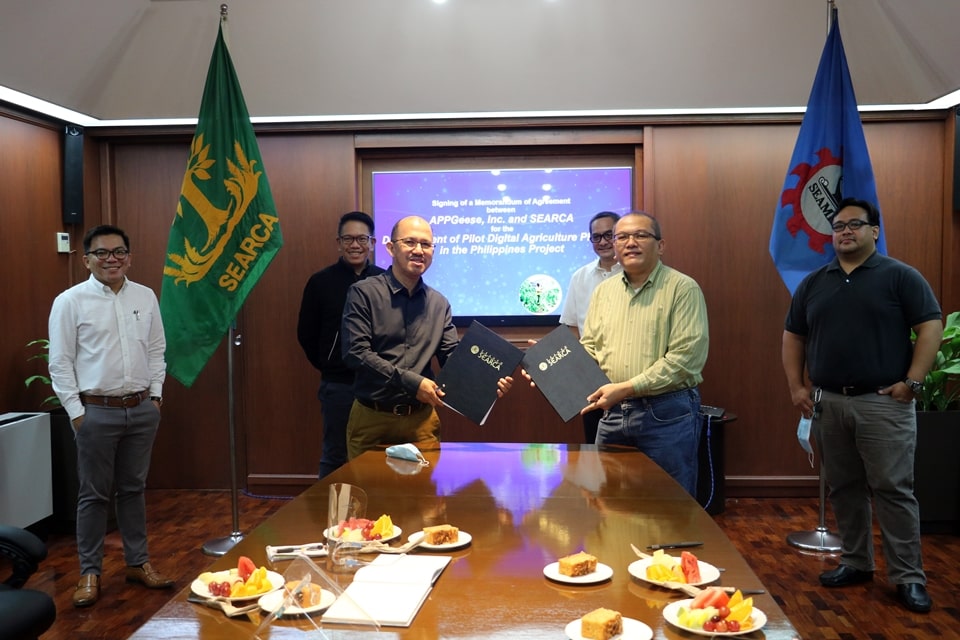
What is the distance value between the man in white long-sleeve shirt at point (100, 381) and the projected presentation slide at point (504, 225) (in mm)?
2001

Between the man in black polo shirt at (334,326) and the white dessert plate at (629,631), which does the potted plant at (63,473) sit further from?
the white dessert plate at (629,631)

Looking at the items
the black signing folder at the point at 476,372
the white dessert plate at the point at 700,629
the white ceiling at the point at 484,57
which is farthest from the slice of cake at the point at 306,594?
the white ceiling at the point at 484,57

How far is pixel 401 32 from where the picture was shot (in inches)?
196

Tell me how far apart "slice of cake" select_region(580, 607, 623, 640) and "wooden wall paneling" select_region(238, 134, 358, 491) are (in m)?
4.12

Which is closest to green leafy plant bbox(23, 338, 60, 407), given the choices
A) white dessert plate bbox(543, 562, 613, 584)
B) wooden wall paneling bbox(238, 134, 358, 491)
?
wooden wall paneling bbox(238, 134, 358, 491)

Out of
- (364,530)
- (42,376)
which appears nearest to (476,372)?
(364,530)

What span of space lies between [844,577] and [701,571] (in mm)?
2421

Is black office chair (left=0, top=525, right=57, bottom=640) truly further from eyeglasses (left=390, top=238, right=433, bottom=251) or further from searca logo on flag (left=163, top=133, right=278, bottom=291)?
searca logo on flag (left=163, top=133, right=278, bottom=291)

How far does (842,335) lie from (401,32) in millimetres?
3086

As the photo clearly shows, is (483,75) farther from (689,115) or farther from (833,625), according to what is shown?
(833,625)

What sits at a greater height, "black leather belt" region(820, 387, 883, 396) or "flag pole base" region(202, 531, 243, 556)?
"black leather belt" region(820, 387, 883, 396)

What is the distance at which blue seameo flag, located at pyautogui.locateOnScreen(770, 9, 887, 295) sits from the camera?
14.1ft

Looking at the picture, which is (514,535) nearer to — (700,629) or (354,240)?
(700,629)

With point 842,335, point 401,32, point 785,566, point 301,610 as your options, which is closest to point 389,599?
point 301,610
